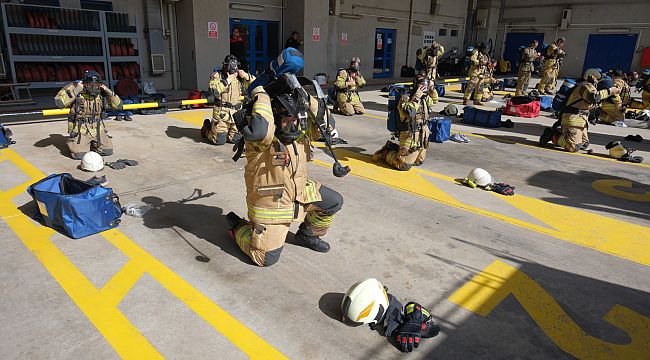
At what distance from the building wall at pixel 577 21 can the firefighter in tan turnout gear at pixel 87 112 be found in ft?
91.5

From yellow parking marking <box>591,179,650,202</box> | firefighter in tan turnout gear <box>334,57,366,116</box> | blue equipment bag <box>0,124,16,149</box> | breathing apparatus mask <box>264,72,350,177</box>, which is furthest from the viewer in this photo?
firefighter in tan turnout gear <box>334,57,366,116</box>

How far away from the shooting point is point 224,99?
8750 mm

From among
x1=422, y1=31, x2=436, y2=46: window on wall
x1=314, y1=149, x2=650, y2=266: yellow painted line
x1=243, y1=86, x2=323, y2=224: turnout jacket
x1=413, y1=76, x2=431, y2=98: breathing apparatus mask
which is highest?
x1=422, y1=31, x2=436, y2=46: window on wall

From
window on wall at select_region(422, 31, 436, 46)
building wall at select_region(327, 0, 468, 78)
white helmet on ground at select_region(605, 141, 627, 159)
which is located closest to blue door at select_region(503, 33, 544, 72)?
building wall at select_region(327, 0, 468, 78)

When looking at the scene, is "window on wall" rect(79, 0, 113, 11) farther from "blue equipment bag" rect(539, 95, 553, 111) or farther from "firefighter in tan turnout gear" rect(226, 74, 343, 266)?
"blue equipment bag" rect(539, 95, 553, 111)

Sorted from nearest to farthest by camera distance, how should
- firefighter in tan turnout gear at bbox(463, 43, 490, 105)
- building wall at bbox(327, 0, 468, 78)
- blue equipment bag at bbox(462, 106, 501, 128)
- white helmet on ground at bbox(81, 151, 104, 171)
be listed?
white helmet on ground at bbox(81, 151, 104, 171)
blue equipment bag at bbox(462, 106, 501, 128)
firefighter in tan turnout gear at bbox(463, 43, 490, 105)
building wall at bbox(327, 0, 468, 78)

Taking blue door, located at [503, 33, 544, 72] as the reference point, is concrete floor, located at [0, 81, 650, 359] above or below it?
below

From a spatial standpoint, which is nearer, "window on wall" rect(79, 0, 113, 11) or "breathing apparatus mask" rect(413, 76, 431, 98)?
"breathing apparatus mask" rect(413, 76, 431, 98)

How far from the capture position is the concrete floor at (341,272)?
10.6 ft

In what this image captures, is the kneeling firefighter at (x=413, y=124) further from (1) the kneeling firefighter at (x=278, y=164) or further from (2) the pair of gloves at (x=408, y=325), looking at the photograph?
(2) the pair of gloves at (x=408, y=325)

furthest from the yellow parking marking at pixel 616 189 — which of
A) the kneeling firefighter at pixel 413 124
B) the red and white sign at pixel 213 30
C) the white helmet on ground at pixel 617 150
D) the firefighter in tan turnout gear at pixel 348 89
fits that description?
the red and white sign at pixel 213 30

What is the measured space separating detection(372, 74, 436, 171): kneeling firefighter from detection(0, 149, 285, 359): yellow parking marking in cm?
460

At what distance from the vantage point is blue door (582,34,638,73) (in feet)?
82.2

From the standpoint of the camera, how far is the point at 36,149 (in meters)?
7.93
